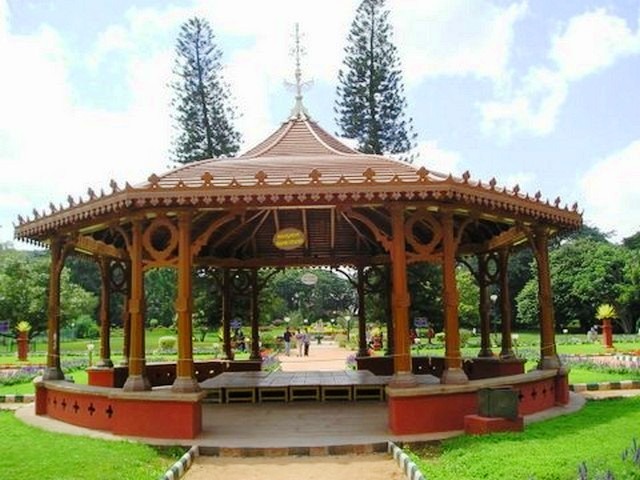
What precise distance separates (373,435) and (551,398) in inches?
135

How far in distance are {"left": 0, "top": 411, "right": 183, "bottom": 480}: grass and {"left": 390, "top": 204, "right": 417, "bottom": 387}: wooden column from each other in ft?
9.19

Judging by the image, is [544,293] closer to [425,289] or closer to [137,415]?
[137,415]

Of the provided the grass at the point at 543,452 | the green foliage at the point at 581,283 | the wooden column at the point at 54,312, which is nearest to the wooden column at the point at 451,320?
the grass at the point at 543,452

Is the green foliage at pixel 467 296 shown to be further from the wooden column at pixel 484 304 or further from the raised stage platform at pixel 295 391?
the raised stage platform at pixel 295 391

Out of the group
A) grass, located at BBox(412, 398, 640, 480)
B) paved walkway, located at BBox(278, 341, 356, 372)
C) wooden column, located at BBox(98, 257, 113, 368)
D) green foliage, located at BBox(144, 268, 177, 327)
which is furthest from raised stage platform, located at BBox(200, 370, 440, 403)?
green foliage, located at BBox(144, 268, 177, 327)

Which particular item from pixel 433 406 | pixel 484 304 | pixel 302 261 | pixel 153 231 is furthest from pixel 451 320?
pixel 302 261

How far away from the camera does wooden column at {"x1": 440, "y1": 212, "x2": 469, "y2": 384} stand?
876cm

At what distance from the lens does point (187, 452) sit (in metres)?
7.55

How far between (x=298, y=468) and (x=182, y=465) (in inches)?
46.2

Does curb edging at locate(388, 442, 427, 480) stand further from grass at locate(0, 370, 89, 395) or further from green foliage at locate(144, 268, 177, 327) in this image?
green foliage at locate(144, 268, 177, 327)

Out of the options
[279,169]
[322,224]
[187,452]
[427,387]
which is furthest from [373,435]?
[322,224]

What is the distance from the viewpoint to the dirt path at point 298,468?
6723 millimetres

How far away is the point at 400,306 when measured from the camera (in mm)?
8625

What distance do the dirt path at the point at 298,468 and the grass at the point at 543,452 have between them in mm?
412
